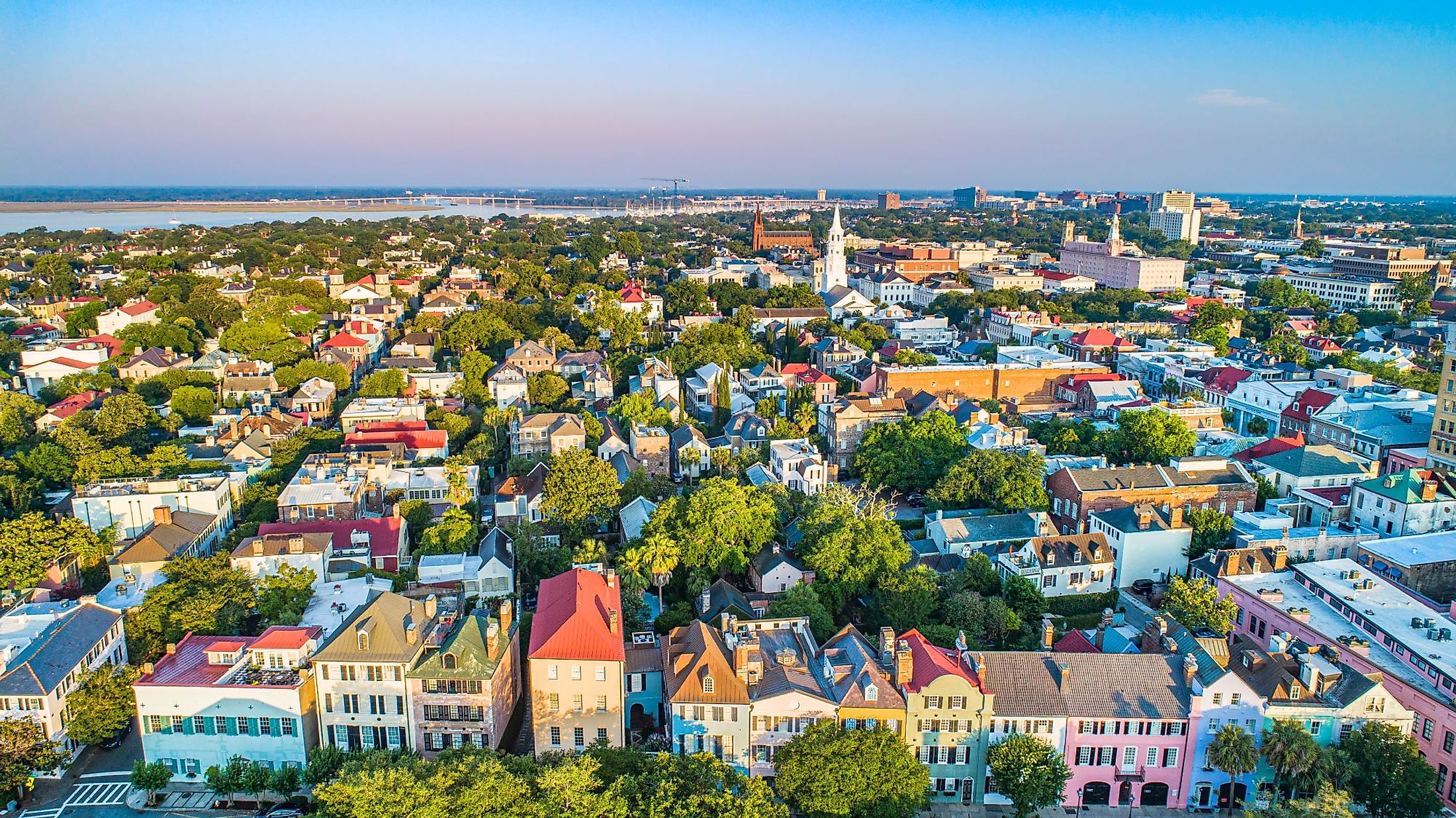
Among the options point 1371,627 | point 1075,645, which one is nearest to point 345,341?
point 1075,645

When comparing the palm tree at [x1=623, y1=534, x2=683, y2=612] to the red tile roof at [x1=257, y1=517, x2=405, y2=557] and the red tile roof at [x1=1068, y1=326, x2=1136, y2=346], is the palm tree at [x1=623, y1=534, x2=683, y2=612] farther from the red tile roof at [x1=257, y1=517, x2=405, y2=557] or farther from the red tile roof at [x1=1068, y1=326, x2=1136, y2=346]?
the red tile roof at [x1=1068, y1=326, x2=1136, y2=346]

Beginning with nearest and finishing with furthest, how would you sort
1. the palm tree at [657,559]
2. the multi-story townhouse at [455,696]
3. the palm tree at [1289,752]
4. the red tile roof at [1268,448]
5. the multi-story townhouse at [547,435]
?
the palm tree at [1289,752], the multi-story townhouse at [455,696], the palm tree at [657,559], the red tile roof at [1268,448], the multi-story townhouse at [547,435]

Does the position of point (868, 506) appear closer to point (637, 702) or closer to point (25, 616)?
point (637, 702)

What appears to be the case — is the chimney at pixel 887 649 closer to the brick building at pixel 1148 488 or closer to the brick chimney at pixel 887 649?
the brick chimney at pixel 887 649

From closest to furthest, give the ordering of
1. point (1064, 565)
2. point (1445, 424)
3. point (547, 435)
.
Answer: point (1064, 565) < point (1445, 424) < point (547, 435)

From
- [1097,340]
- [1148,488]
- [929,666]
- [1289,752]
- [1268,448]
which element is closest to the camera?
[1289,752]

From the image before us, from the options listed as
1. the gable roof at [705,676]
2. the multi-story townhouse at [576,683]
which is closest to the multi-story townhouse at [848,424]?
the gable roof at [705,676]

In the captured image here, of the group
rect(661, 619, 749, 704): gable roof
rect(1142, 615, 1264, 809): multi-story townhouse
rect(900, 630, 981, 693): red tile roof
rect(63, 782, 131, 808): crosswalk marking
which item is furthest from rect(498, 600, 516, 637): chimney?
rect(1142, 615, 1264, 809): multi-story townhouse

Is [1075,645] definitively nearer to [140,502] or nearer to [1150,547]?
[1150,547]
